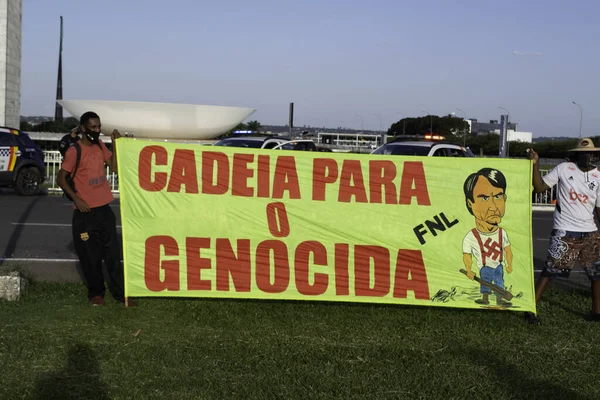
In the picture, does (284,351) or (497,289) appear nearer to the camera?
(284,351)

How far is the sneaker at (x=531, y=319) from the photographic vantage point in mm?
7562

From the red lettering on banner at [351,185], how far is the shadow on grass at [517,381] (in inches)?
77.2

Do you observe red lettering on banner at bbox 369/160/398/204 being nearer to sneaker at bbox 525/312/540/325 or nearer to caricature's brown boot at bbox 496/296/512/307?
caricature's brown boot at bbox 496/296/512/307

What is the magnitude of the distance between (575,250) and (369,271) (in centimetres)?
191

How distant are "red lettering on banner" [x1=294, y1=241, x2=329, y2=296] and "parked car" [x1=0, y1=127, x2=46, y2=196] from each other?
1362 centimetres

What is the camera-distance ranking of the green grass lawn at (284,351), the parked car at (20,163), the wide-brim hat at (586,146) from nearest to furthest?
the green grass lawn at (284,351) < the wide-brim hat at (586,146) < the parked car at (20,163)

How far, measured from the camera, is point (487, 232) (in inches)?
308

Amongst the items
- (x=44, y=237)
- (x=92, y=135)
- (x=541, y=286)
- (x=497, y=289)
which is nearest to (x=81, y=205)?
(x=92, y=135)

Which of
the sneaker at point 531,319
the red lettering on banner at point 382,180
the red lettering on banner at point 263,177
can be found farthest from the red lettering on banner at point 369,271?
the sneaker at point 531,319

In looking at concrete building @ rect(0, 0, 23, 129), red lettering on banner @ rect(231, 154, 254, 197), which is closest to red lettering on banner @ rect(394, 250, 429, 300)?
red lettering on banner @ rect(231, 154, 254, 197)

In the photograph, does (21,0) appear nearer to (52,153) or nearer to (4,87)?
(4,87)

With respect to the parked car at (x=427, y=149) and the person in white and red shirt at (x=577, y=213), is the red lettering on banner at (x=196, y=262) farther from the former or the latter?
the parked car at (x=427, y=149)

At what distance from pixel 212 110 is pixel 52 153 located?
75.2ft

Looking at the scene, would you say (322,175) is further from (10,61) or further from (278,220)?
(10,61)
